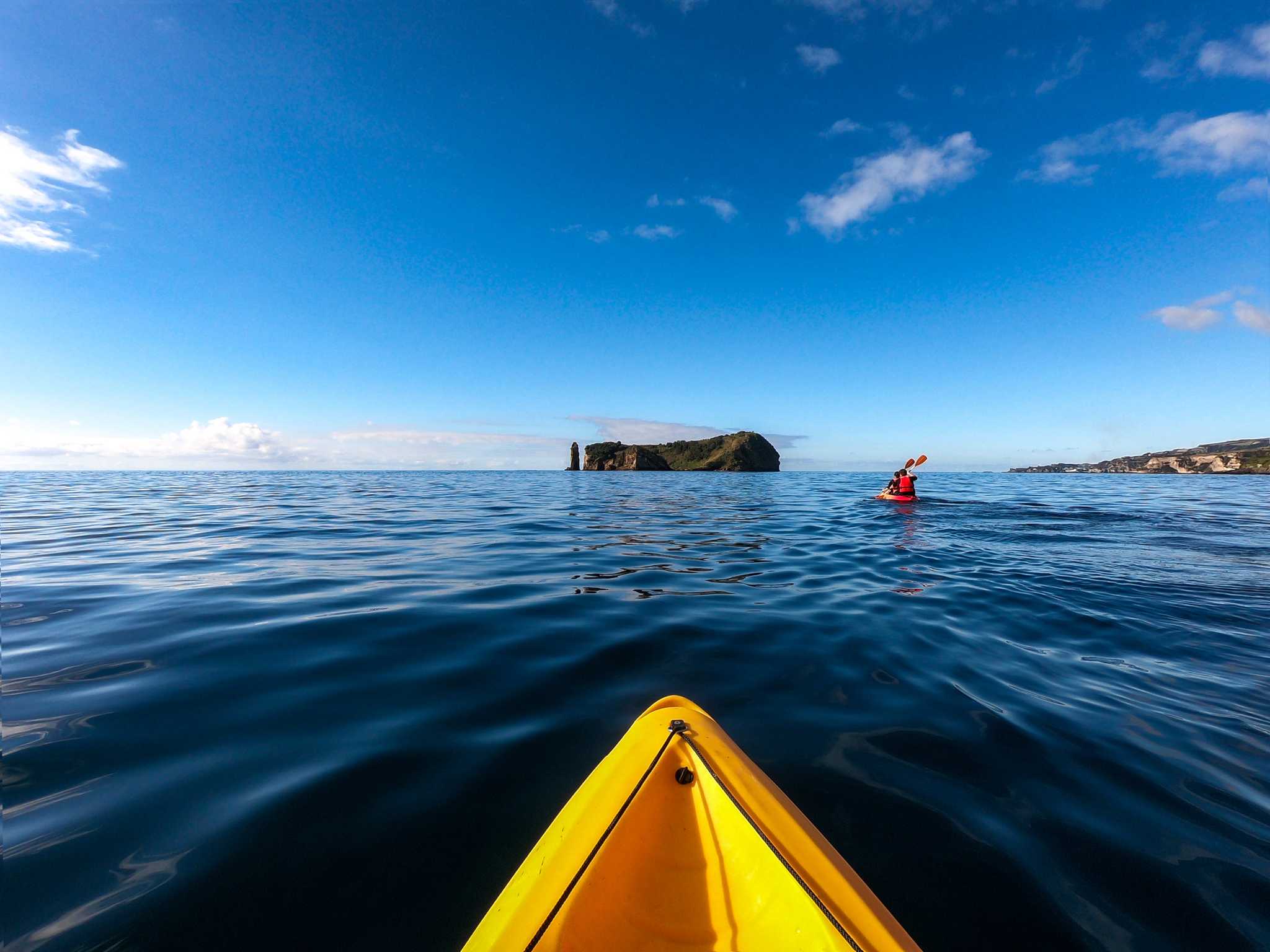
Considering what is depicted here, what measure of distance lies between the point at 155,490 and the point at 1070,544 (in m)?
40.7

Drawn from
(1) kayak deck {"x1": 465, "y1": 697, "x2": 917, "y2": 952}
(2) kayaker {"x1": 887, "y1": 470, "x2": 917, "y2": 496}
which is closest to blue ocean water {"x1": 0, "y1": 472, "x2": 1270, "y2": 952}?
(1) kayak deck {"x1": 465, "y1": 697, "x2": 917, "y2": 952}

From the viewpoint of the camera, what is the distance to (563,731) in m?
3.57

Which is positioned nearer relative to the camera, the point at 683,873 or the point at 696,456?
the point at 683,873

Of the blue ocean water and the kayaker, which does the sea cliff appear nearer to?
the kayaker

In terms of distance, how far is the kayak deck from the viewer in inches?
65.6

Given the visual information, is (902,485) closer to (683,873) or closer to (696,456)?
(683,873)

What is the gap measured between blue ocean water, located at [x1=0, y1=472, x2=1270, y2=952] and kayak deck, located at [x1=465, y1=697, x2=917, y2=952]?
2.17 ft

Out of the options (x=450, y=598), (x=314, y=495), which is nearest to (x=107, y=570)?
(x=450, y=598)

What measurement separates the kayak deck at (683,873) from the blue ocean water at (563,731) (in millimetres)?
663

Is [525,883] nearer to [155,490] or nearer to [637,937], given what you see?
[637,937]

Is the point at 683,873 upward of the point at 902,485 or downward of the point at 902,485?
downward

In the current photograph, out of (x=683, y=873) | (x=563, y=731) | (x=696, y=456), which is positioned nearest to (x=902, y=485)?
(x=563, y=731)

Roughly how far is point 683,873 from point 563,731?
159 cm

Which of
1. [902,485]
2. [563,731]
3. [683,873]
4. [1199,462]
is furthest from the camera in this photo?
[1199,462]
